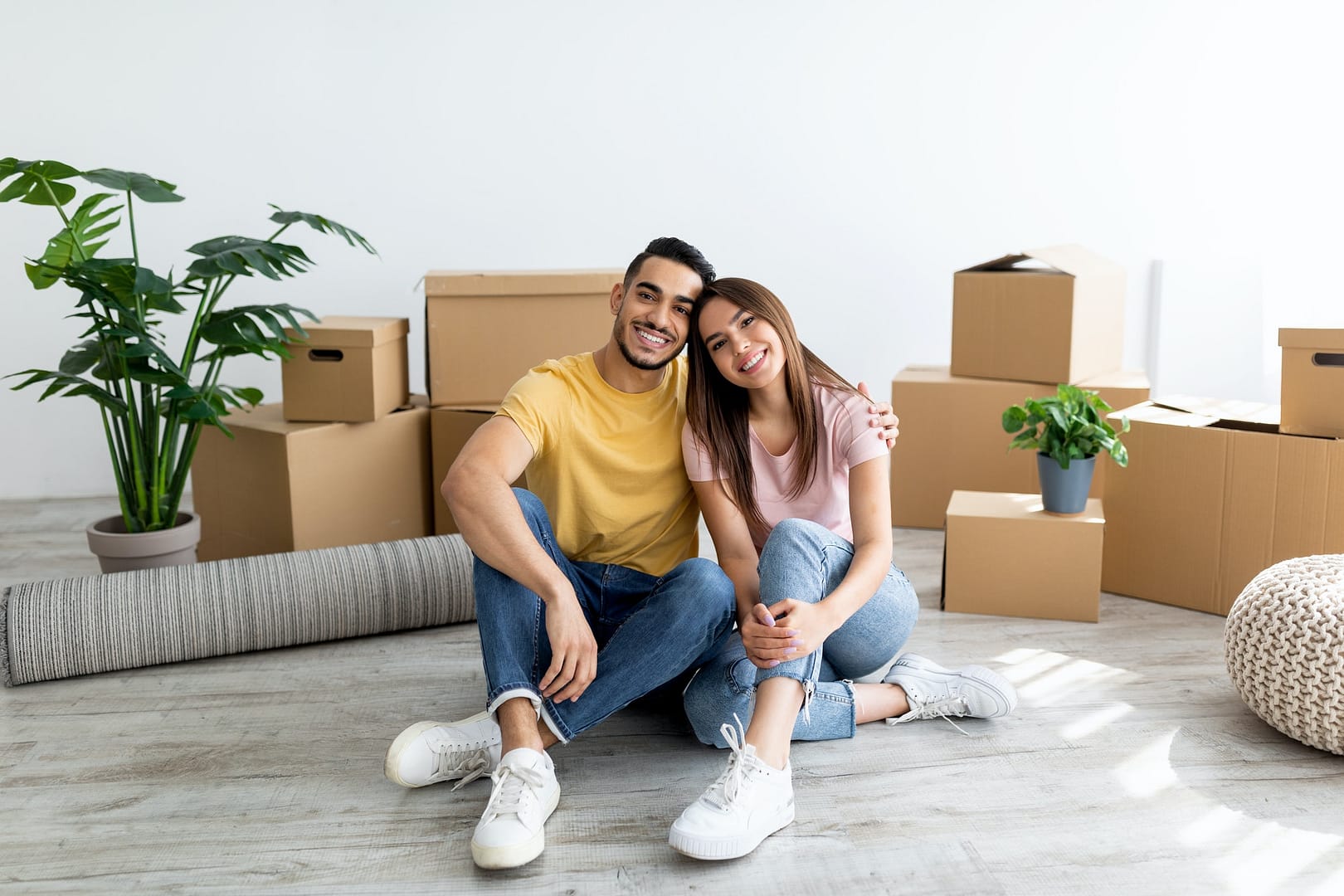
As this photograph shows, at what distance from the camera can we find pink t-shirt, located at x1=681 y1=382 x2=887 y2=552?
1.76m

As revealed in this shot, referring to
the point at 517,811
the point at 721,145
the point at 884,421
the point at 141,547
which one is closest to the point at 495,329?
the point at 141,547

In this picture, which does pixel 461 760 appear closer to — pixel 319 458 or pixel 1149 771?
pixel 1149 771

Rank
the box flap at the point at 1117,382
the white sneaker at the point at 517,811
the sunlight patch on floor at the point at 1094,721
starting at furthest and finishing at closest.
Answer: the box flap at the point at 1117,382
the sunlight patch on floor at the point at 1094,721
the white sneaker at the point at 517,811

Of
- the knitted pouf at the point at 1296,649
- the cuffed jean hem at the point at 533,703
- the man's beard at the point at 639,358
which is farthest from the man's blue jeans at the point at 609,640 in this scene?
the knitted pouf at the point at 1296,649

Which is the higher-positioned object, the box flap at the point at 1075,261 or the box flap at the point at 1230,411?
the box flap at the point at 1075,261

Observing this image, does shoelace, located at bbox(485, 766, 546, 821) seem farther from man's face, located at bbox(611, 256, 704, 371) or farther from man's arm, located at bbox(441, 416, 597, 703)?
man's face, located at bbox(611, 256, 704, 371)

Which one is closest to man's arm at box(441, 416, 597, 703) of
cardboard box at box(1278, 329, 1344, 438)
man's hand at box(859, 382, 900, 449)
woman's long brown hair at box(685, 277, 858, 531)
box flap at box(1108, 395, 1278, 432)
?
woman's long brown hair at box(685, 277, 858, 531)

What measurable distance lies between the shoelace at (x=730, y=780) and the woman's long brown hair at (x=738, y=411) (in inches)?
15.9

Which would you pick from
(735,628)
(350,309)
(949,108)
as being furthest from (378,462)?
(949,108)

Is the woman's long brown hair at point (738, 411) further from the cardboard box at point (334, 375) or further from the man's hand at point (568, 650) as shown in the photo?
the cardboard box at point (334, 375)

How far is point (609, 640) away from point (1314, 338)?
5.17 feet

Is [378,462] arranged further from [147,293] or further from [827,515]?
[827,515]

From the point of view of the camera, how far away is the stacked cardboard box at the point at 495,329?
108 inches

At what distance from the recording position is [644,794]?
5.43 feet
